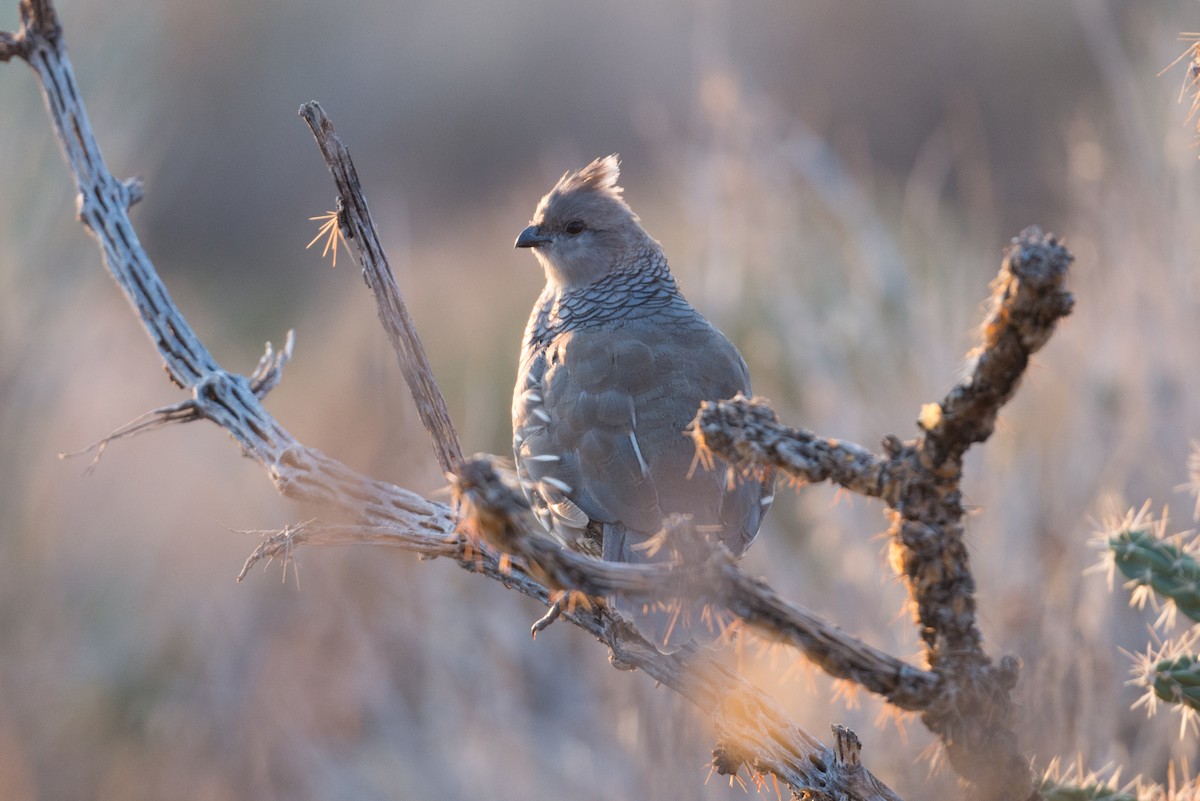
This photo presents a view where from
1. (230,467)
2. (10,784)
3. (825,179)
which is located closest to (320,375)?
(230,467)

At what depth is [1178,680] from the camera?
8.67 feet

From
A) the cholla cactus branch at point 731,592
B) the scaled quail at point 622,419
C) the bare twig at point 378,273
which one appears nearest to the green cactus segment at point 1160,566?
A: the scaled quail at point 622,419

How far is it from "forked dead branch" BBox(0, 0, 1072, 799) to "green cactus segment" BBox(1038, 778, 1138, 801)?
0.49m

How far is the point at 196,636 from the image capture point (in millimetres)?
8562

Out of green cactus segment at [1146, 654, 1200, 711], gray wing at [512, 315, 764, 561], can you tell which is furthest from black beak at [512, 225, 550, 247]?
green cactus segment at [1146, 654, 1200, 711]

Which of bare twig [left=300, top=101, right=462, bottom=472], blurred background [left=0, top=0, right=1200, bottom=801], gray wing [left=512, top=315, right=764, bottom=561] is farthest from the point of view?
blurred background [left=0, top=0, right=1200, bottom=801]

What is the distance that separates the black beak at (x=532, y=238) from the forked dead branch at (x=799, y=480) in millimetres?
2347

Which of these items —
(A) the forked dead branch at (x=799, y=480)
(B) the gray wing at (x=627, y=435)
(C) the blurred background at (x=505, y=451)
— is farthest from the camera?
(C) the blurred background at (x=505, y=451)

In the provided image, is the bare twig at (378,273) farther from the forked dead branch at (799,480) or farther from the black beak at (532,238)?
the black beak at (532,238)

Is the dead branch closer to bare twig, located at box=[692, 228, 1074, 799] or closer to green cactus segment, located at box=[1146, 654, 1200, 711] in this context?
bare twig, located at box=[692, 228, 1074, 799]

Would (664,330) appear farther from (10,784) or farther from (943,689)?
(10,784)

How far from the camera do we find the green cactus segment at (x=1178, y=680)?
2629mm

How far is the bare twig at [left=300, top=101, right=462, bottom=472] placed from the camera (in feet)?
8.57

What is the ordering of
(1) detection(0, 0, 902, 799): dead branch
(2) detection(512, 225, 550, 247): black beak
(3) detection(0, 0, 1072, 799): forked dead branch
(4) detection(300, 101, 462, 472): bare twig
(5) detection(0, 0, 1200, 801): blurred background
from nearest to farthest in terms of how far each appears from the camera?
(3) detection(0, 0, 1072, 799): forked dead branch
(1) detection(0, 0, 902, 799): dead branch
(4) detection(300, 101, 462, 472): bare twig
(2) detection(512, 225, 550, 247): black beak
(5) detection(0, 0, 1200, 801): blurred background
